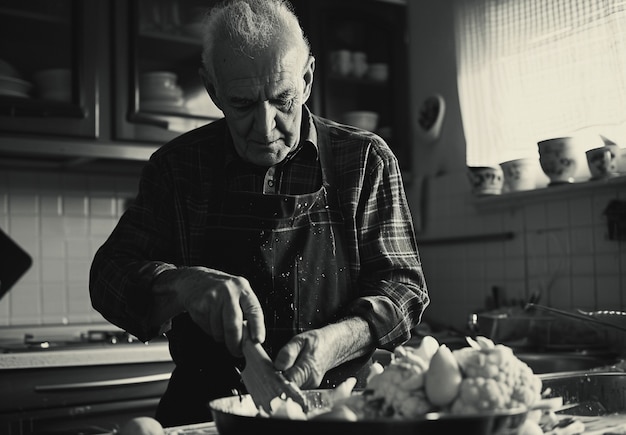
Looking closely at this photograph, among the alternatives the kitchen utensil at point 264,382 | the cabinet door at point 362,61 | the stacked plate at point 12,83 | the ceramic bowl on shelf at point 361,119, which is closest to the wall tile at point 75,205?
the stacked plate at point 12,83

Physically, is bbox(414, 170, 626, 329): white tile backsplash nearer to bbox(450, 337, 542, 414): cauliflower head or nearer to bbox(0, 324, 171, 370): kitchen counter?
bbox(0, 324, 171, 370): kitchen counter

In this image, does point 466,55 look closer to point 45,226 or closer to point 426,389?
point 45,226

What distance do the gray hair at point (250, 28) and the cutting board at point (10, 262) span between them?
145cm

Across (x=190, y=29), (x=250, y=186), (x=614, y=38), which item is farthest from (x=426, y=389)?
(x=190, y=29)

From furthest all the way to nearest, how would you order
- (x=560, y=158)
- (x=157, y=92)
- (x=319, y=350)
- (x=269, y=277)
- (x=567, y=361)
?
(x=157, y=92)
(x=560, y=158)
(x=567, y=361)
(x=269, y=277)
(x=319, y=350)

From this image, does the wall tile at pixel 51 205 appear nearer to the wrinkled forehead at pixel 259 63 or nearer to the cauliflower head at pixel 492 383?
the wrinkled forehead at pixel 259 63

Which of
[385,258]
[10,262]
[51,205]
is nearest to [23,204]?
[51,205]

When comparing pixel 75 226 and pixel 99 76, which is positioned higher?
pixel 99 76

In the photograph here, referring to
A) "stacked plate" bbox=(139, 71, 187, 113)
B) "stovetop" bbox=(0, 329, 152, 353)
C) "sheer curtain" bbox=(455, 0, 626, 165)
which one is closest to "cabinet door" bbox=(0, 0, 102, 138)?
"stacked plate" bbox=(139, 71, 187, 113)

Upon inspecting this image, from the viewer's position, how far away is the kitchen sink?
2115 mm

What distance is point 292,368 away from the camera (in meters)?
1.07

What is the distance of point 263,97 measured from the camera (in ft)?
4.57

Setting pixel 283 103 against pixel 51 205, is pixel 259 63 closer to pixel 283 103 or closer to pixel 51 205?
pixel 283 103

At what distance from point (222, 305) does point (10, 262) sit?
177cm
